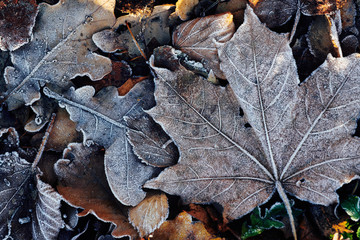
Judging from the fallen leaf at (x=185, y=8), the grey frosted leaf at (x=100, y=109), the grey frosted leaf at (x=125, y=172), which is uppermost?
the fallen leaf at (x=185, y=8)

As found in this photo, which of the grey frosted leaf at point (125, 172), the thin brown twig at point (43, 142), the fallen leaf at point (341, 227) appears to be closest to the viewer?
the fallen leaf at point (341, 227)

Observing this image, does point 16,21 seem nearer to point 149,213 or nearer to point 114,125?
point 114,125

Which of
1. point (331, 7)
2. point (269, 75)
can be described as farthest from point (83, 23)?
point (331, 7)

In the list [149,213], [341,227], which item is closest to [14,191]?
[149,213]

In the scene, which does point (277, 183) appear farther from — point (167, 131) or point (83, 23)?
point (83, 23)

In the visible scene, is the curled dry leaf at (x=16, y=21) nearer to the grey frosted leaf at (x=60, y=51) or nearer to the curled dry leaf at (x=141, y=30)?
the grey frosted leaf at (x=60, y=51)

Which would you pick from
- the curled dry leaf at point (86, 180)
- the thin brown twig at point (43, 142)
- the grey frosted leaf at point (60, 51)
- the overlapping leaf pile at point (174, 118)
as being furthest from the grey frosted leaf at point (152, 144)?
the thin brown twig at point (43, 142)

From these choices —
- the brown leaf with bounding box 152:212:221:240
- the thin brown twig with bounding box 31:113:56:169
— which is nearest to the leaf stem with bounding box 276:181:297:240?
the brown leaf with bounding box 152:212:221:240
